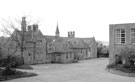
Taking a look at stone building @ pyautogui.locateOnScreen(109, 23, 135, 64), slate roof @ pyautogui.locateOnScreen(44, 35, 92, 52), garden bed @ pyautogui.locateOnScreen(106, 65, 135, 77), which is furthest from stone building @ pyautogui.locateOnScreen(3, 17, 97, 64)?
garden bed @ pyautogui.locateOnScreen(106, 65, 135, 77)

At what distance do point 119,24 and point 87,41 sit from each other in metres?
32.6

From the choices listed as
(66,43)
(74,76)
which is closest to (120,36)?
(74,76)

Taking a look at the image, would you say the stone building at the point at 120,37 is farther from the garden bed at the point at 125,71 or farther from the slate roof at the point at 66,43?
the slate roof at the point at 66,43

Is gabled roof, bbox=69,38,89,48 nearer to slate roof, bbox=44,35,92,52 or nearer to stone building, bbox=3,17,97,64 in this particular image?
slate roof, bbox=44,35,92,52

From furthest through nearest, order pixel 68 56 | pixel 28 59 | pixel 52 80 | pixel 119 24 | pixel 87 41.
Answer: pixel 87 41
pixel 68 56
pixel 28 59
pixel 119 24
pixel 52 80

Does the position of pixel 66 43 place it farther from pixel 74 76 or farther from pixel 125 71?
pixel 74 76

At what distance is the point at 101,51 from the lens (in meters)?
69.1

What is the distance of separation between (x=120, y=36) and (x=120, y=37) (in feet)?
0.68

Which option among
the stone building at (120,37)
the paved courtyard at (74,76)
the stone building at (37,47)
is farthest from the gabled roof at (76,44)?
the paved courtyard at (74,76)

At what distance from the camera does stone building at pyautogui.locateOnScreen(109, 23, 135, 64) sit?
32.5 meters

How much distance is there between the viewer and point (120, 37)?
110 ft

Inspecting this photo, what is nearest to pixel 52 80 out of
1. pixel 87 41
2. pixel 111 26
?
pixel 111 26

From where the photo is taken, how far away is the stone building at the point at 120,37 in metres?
32.5

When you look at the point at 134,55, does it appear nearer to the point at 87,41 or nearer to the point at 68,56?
the point at 68,56
